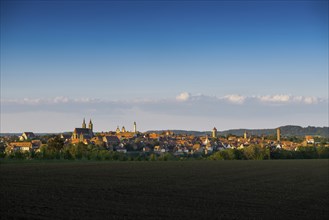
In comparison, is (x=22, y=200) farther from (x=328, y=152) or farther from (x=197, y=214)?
(x=328, y=152)

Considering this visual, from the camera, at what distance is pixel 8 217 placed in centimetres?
1891

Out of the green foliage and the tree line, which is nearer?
the tree line

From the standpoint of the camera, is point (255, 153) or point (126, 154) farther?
point (126, 154)

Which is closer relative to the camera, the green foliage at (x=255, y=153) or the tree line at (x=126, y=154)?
the tree line at (x=126, y=154)

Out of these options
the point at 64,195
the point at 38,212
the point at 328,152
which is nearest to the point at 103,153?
the point at 328,152

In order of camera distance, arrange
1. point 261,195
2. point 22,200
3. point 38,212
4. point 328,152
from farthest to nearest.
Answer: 1. point 328,152
2. point 261,195
3. point 22,200
4. point 38,212

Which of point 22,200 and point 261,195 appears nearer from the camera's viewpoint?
point 22,200

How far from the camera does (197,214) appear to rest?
21.0 metres

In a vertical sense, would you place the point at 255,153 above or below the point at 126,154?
below

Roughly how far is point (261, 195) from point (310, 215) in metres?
8.08

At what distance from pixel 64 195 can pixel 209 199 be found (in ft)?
30.2

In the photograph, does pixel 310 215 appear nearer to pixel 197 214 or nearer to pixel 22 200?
pixel 197 214

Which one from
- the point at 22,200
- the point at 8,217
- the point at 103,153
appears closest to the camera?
the point at 8,217

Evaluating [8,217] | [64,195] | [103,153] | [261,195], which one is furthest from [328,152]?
[8,217]
